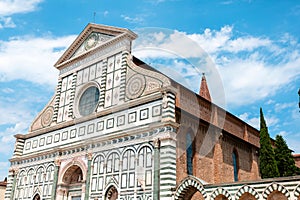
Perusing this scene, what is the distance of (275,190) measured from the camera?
1209 centimetres

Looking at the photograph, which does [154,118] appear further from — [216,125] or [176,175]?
[216,125]

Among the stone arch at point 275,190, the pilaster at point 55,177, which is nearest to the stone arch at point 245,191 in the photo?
the stone arch at point 275,190

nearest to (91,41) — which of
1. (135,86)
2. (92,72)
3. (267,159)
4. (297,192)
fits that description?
(92,72)

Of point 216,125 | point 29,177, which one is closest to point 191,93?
point 216,125

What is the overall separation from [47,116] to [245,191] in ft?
48.6

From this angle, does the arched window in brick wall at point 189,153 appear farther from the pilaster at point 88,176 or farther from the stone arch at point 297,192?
the stone arch at point 297,192

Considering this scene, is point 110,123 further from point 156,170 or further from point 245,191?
point 245,191

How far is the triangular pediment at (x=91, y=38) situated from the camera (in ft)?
65.0

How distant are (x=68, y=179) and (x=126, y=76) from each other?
6.90m

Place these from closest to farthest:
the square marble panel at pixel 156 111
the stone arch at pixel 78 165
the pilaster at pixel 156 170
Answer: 1. the pilaster at pixel 156 170
2. the square marble panel at pixel 156 111
3. the stone arch at pixel 78 165

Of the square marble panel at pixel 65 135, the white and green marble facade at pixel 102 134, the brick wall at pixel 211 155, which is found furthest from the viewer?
the square marble panel at pixel 65 135

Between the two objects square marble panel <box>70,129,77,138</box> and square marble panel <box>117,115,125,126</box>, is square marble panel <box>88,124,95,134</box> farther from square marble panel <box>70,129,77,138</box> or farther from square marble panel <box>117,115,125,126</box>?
square marble panel <box>117,115,125,126</box>

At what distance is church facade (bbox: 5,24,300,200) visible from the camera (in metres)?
14.8

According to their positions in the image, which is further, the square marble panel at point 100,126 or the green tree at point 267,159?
the green tree at point 267,159
